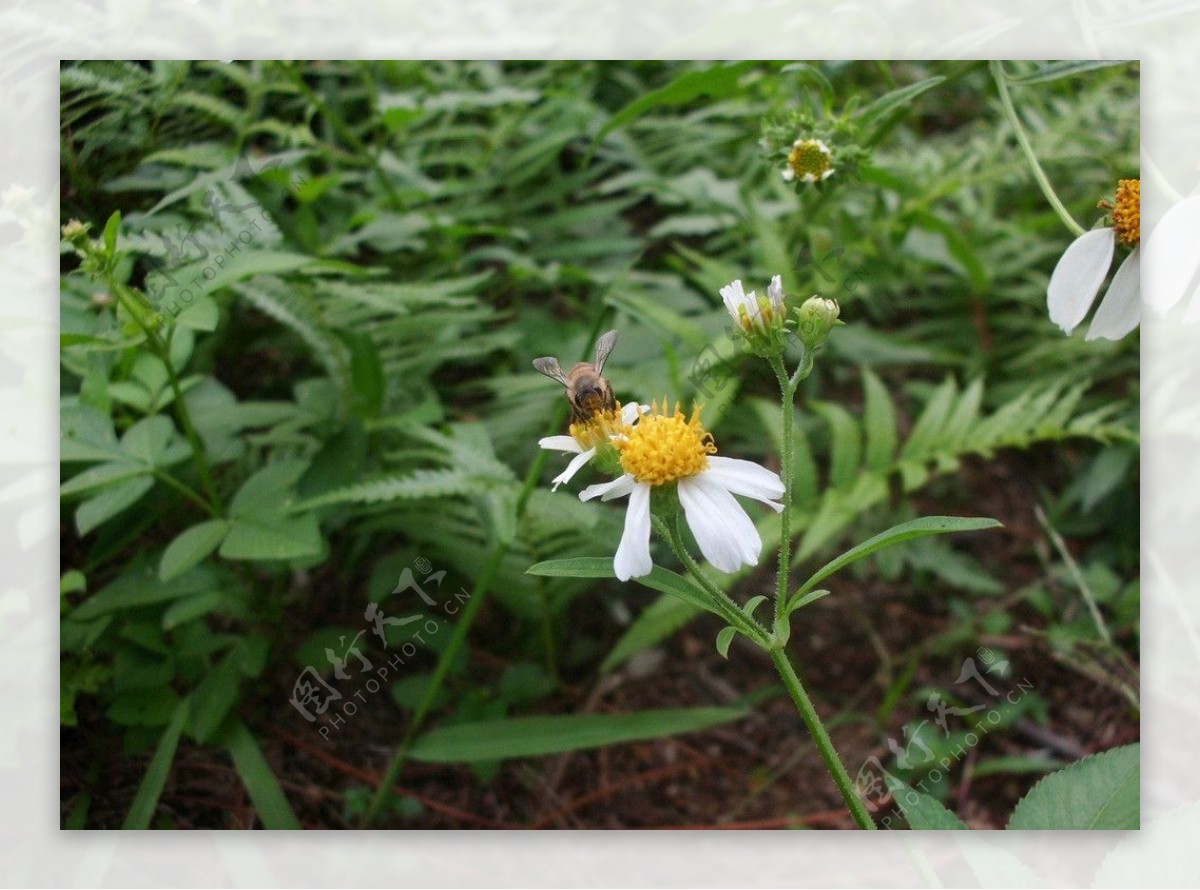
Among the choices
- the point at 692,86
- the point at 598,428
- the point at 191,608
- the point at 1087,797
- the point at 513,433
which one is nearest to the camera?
the point at 598,428

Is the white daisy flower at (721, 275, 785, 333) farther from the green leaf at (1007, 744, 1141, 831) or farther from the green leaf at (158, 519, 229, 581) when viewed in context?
the green leaf at (158, 519, 229, 581)

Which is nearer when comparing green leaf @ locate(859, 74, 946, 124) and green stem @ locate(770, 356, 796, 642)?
green stem @ locate(770, 356, 796, 642)

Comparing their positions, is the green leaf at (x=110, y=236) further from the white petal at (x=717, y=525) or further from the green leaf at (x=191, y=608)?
the white petal at (x=717, y=525)

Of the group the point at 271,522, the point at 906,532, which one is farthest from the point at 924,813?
the point at 271,522

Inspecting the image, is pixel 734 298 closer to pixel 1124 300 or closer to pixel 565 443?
pixel 565 443

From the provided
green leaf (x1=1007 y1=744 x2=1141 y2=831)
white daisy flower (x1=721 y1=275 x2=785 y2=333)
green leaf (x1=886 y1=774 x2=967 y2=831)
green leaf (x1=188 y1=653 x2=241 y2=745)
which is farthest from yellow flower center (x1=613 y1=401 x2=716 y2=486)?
green leaf (x1=188 y1=653 x2=241 y2=745)

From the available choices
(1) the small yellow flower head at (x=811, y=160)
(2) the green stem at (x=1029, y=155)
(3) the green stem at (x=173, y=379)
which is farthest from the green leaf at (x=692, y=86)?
(3) the green stem at (x=173, y=379)
